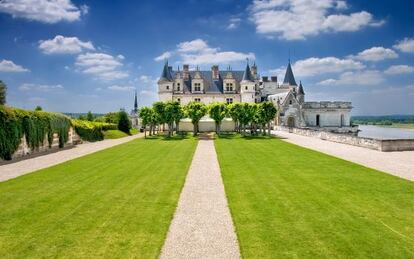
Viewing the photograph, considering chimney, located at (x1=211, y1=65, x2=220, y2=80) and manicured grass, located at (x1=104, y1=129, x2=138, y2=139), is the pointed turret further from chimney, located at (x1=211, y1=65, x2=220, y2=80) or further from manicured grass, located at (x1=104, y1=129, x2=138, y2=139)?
manicured grass, located at (x1=104, y1=129, x2=138, y2=139)

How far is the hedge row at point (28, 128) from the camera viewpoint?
66.4 feet

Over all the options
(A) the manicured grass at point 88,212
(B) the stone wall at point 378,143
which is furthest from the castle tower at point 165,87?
(A) the manicured grass at point 88,212

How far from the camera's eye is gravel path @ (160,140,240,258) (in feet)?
21.1

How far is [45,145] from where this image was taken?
26.0 metres

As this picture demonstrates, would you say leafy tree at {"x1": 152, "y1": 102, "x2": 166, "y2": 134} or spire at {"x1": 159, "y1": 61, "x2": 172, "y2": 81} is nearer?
leafy tree at {"x1": 152, "y1": 102, "x2": 166, "y2": 134}

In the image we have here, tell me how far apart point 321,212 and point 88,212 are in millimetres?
6360

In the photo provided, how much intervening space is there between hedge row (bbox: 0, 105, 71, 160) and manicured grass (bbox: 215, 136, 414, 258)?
Answer: 13.9 metres

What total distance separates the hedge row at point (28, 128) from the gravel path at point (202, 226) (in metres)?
13.8

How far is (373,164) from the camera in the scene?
56.5ft

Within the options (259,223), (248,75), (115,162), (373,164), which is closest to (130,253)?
(259,223)

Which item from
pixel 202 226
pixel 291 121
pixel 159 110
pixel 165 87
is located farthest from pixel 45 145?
pixel 291 121

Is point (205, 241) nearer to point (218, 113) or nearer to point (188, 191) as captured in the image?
point (188, 191)

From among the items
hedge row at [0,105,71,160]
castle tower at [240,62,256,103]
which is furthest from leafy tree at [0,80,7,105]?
castle tower at [240,62,256,103]

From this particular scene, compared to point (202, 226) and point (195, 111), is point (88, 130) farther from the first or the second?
point (202, 226)
